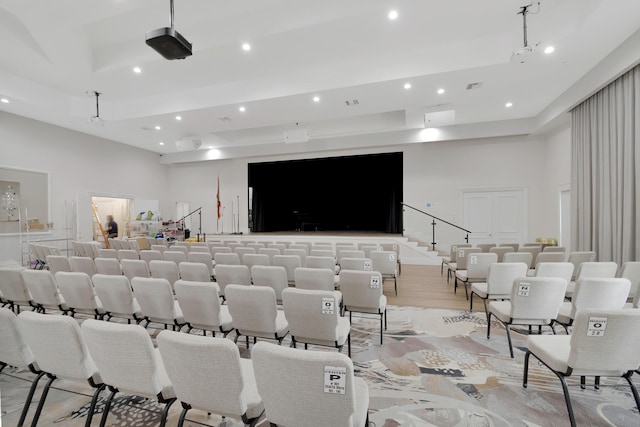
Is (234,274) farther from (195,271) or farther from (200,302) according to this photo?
(200,302)

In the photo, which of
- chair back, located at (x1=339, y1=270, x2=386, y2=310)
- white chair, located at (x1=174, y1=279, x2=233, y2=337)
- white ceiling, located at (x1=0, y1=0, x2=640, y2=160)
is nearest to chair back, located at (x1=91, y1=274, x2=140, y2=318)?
white chair, located at (x1=174, y1=279, x2=233, y2=337)

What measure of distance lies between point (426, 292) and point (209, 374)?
16.5 ft

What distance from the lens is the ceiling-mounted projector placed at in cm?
345

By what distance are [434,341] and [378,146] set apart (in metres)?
8.64

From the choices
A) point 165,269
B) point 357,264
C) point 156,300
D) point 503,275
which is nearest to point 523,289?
point 503,275

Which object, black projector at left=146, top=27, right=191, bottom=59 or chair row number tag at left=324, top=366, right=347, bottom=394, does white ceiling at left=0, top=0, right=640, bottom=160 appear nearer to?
black projector at left=146, top=27, right=191, bottom=59

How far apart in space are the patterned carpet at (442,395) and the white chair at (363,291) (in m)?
0.43

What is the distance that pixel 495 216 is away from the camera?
9992 millimetres

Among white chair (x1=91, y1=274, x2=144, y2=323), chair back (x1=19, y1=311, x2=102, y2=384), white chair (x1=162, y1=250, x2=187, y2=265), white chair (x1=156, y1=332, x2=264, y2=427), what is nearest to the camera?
white chair (x1=156, y1=332, x2=264, y2=427)

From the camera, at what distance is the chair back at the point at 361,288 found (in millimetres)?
3217

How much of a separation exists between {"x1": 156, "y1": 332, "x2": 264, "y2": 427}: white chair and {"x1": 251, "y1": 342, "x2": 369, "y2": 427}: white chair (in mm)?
154

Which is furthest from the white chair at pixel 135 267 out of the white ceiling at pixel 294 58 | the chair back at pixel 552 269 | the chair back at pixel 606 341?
the chair back at pixel 552 269

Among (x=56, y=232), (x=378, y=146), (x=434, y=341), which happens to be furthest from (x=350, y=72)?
(x=56, y=232)

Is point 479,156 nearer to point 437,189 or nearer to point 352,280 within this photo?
point 437,189
